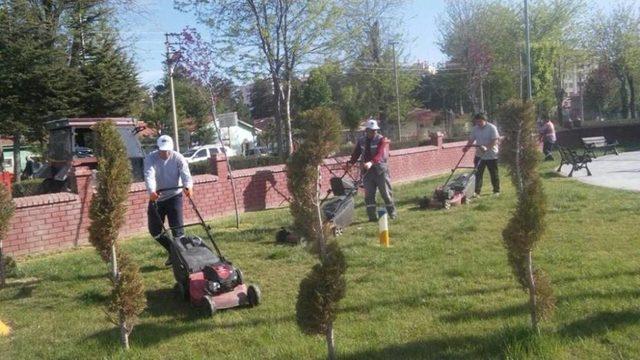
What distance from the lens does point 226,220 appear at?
1206 cm

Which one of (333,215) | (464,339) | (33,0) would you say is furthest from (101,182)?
(33,0)

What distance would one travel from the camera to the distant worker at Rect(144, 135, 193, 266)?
7.35 meters

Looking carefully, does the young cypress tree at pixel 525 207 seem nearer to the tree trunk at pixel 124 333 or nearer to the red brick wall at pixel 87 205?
the red brick wall at pixel 87 205

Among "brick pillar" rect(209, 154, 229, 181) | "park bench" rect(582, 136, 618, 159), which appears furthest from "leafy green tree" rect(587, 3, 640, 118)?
"brick pillar" rect(209, 154, 229, 181)

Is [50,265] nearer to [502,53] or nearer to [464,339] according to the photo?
[464,339]

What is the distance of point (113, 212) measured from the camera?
4684 mm

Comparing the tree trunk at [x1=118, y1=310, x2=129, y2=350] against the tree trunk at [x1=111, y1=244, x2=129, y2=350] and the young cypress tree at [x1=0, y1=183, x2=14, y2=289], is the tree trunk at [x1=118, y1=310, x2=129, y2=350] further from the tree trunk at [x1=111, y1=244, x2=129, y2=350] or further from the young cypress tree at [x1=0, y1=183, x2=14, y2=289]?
the young cypress tree at [x1=0, y1=183, x2=14, y2=289]

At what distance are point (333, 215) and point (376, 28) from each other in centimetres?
3476

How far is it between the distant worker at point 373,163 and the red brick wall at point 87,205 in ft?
4.51

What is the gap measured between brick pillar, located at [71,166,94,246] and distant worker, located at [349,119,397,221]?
439cm

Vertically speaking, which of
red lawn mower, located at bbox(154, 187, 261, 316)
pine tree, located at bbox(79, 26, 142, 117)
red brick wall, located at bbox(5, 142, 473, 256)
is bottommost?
red lawn mower, located at bbox(154, 187, 261, 316)

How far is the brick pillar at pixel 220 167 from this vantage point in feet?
41.8

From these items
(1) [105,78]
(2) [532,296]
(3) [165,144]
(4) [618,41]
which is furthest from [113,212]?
(4) [618,41]

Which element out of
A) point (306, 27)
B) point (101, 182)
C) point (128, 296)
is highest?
point (306, 27)
